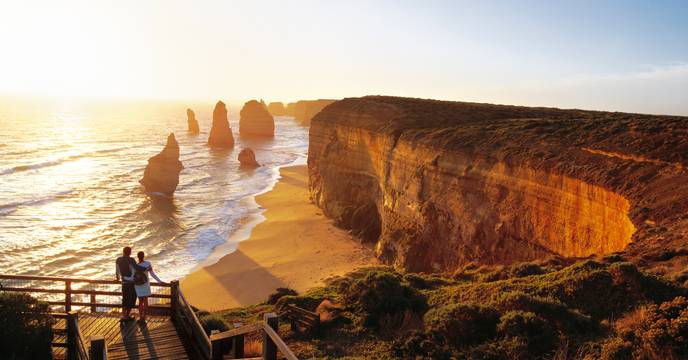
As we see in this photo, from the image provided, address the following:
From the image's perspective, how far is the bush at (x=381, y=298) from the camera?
11562 mm

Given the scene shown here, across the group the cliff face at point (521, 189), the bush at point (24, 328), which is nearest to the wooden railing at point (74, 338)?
the bush at point (24, 328)

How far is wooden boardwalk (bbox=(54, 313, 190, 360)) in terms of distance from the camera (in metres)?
8.41

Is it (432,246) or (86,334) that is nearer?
(86,334)

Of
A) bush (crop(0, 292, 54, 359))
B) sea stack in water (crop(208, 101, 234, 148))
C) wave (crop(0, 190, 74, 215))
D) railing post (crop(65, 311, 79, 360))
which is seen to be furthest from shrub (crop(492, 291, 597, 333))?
sea stack in water (crop(208, 101, 234, 148))

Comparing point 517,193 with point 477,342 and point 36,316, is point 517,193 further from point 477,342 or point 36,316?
point 36,316

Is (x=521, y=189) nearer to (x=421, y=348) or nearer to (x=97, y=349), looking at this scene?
(x=421, y=348)

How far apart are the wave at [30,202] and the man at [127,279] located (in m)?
33.7

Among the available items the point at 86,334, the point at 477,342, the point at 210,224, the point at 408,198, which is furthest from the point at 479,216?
the point at 210,224

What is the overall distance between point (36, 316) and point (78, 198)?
3928 centimetres

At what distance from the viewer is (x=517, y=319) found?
8.77 meters

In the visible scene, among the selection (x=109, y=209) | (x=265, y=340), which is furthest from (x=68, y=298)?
(x=109, y=209)

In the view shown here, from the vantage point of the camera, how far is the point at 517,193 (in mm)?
19188

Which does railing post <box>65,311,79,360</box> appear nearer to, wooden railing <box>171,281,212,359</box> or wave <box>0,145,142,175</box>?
wooden railing <box>171,281,212,359</box>

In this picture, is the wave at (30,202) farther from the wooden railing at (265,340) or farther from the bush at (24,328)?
the wooden railing at (265,340)
